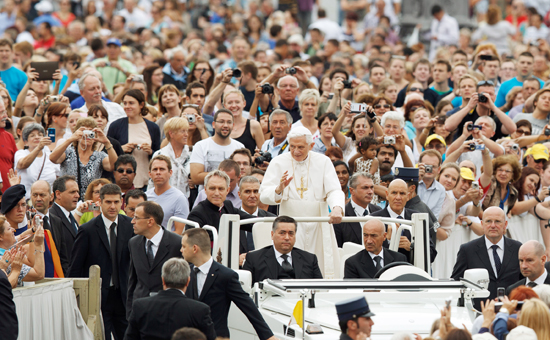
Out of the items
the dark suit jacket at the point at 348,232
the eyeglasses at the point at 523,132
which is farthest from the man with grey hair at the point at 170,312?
the eyeglasses at the point at 523,132

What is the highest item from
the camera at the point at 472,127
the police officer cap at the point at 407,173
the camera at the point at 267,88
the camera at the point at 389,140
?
the camera at the point at 267,88

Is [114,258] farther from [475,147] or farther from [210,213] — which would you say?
[475,147]

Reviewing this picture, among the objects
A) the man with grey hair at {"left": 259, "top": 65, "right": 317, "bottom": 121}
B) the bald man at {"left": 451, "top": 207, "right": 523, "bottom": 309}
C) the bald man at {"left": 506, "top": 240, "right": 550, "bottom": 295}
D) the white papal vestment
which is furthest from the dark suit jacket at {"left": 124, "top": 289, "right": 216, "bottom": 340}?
the man with grey hair at {"left": 259, "top": 65, "right": 317, "bottom": 121}

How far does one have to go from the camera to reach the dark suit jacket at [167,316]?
768 cm

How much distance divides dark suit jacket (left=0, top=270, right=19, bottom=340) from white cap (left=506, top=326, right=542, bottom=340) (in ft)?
13.3

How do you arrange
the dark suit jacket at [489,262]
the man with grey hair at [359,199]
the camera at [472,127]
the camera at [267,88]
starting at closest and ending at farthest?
the dark suit jacket at [489,262]
the man with grey hair at [359,199]
the camera at [472,127]
the camera at [267,88]

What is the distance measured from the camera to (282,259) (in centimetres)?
973

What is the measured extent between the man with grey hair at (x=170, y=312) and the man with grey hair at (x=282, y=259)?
1.88m

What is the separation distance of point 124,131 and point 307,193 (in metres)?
3.45

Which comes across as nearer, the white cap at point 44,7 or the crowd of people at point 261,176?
the crowd of people at point 261,176

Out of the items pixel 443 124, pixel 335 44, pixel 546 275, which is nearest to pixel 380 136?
pixel 443 124

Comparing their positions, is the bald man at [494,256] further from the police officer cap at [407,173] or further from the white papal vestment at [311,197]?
the white papal vestment at [311,197]

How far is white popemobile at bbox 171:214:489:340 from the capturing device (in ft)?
27.5

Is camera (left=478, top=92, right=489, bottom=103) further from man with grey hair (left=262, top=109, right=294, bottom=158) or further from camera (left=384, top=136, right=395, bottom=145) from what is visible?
man with grey hair (left=262, top=109, right=294, bottom=158)
